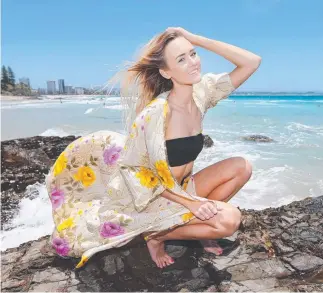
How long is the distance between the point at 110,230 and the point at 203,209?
0.72 metres

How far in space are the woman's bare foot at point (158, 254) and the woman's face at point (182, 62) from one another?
124 cm

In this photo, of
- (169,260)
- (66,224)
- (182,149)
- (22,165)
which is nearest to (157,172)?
(182,149)

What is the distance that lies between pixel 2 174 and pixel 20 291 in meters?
4.95

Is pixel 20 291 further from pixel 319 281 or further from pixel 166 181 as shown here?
pixel 319 281

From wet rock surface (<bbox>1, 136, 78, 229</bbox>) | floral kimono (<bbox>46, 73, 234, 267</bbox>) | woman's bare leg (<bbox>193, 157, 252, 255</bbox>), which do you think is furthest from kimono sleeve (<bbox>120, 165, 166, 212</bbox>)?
wet rock surface (<bbox>1, 136, 78, 229</bbox>)

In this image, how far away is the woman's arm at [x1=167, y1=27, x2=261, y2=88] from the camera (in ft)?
8.02

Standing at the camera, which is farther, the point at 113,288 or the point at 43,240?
the point at 43,240

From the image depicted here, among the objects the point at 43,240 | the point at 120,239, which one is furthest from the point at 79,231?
the point at 43,240

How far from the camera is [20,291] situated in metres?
2.55

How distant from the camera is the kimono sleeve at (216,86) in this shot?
2.71 m

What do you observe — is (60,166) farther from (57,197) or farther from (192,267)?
(192,267)

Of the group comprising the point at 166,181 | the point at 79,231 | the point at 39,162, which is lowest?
the point at 39,162

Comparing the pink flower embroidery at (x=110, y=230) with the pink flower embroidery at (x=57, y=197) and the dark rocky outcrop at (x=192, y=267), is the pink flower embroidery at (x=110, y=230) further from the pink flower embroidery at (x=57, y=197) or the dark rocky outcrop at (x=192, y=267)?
the pink flower embroidery at (x=57, y=197)

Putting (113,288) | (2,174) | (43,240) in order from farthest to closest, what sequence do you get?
(2,174) < (43,240) < (113,288)
